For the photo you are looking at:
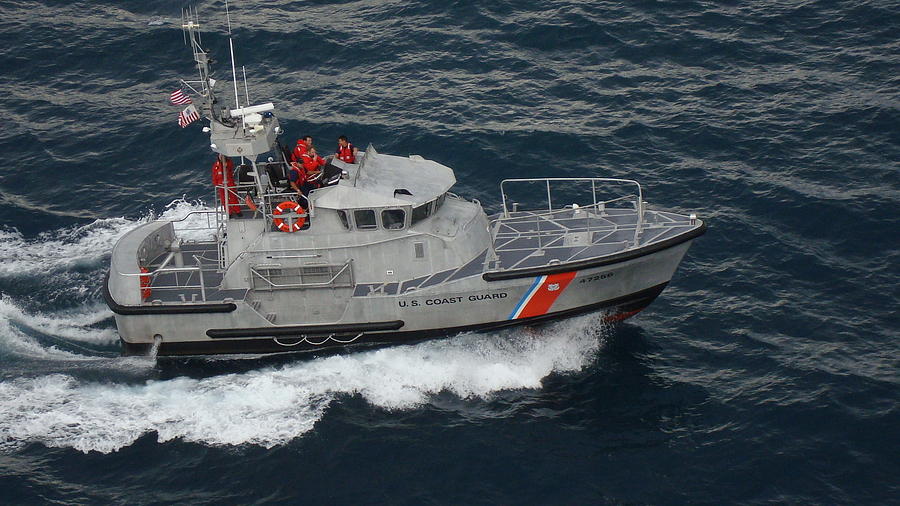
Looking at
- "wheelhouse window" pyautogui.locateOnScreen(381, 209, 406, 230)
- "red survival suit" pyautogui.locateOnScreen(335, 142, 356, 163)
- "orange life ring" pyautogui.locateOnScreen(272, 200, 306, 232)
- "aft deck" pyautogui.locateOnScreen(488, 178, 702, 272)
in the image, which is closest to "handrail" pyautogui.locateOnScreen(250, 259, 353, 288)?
"orange life ring" pyautogui.locateOnScreen(272, 200, 306, 232)

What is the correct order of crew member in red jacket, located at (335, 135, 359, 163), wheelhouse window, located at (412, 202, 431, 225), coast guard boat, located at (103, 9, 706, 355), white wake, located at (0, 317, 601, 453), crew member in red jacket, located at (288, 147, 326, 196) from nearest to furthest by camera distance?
white wake, located at (0, 317, 601, 453) → coast guard boat, located at (103, 9, 706, 355) → wheelhouse window, located at (412, 202, 431, 225) → crew member in red jacket, located at (288, 147, 326, 196) → crew member in red jacket, located at (335, 135, 359, 163)

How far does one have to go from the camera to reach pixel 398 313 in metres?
23.0

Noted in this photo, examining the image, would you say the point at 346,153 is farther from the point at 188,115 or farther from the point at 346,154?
the point at 188,115

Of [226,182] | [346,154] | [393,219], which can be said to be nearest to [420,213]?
Answer: [393,219]

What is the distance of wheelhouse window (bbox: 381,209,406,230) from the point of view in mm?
22656

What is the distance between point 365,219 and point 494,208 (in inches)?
250

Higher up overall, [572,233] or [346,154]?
[346,154]

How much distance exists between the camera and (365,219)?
22.7 meters

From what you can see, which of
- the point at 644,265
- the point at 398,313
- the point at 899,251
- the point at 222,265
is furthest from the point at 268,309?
the point at 899,251

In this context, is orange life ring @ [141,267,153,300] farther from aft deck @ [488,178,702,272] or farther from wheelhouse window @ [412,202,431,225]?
aft deck @ [488,178,702,272]

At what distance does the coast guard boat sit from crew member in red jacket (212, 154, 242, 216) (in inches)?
3.2

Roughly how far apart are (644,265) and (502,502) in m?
6.67

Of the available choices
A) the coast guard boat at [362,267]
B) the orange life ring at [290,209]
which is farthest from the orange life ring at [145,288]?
the orange life ring at [290,209]

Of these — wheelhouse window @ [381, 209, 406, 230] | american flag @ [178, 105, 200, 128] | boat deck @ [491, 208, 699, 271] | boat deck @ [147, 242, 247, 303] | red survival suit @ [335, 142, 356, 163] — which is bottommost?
boat deck @ [147, 242, 247, 303]
